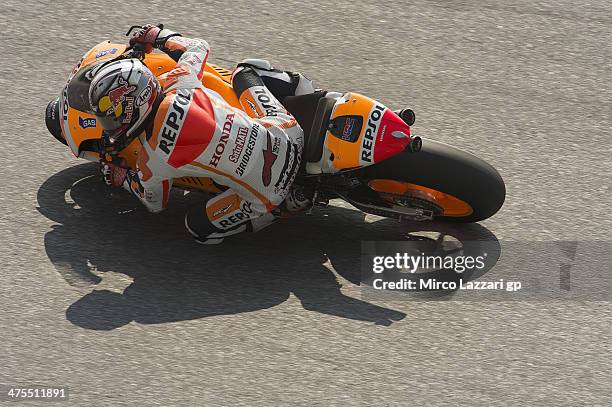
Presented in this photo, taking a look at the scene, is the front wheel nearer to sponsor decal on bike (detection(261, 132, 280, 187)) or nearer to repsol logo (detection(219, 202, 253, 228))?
sponsor decal on bike (detection(261, 132, 280, 187))

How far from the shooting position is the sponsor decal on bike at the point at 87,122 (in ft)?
24.5

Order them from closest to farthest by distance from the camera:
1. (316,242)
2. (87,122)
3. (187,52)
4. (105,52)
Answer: (87,122), (187,52), (316,242), (105,52)

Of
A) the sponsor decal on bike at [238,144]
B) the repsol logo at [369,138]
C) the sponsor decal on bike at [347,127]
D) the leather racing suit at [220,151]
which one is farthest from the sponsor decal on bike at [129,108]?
the repsol logo at [369,138]

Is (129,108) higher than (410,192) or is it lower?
higher

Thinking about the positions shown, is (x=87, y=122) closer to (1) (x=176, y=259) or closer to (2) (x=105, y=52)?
(2) (x=105, y=52)

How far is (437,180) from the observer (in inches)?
287

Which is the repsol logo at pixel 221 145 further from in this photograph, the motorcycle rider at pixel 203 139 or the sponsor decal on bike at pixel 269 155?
the sponsor decal on bike at pixel 269 155

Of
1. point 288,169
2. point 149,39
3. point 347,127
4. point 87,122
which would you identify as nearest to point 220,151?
point 288,169

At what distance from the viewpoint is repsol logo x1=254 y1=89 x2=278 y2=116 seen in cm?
737

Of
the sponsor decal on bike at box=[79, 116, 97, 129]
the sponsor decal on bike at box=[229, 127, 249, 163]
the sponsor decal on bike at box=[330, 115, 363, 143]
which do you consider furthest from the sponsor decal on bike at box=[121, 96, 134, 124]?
the sponsor decal on bike at box=[330, 115, 363, 143]

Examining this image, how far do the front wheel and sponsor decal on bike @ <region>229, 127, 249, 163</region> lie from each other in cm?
83

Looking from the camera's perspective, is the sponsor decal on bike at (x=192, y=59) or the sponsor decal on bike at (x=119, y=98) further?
the sponsor decal on bike at (x=192, y=59)

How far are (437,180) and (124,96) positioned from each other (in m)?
2.07

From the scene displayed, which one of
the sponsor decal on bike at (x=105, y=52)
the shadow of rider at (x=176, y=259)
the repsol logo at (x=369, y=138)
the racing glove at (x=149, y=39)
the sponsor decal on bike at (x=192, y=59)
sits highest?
the racing glove at (x=149, y=39)
